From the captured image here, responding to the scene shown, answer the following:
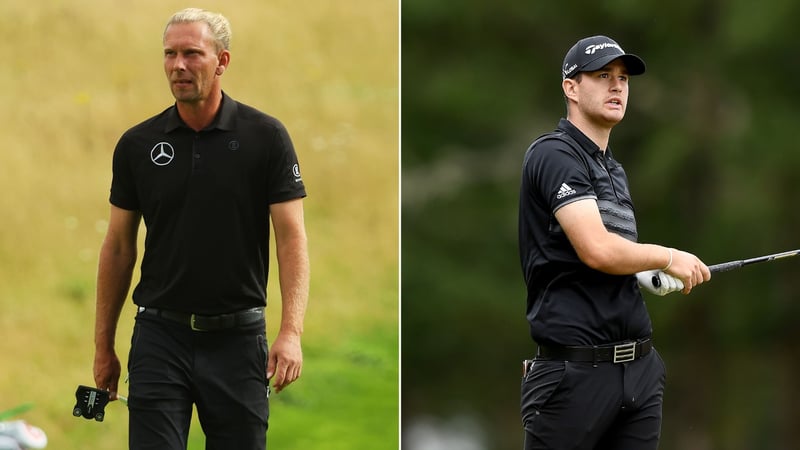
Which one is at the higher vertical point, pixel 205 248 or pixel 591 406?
pixel 205 248

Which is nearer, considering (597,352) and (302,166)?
(597,352)

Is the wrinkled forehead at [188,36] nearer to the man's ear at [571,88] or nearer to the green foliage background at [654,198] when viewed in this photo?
the man's ear at [571,88]

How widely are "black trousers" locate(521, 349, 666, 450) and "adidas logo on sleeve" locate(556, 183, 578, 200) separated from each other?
451 millimetres

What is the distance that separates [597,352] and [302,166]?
156cm

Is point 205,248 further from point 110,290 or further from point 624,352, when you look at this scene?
point 624,352

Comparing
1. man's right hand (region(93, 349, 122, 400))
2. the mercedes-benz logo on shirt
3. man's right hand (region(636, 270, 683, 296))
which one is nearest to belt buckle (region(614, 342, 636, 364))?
man's right hand (region(636, 270, 683, 296))

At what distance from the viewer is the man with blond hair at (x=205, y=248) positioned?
439 centimetres

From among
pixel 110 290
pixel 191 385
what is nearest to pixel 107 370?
pixel 110 290

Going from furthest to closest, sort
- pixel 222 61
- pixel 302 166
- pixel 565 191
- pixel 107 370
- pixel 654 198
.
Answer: pixel 654 198
pixel 302 166
pixel 107 370
pixel 222 61
pixel 565 191

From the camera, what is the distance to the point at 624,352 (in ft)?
13.4

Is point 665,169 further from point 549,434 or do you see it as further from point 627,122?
point 549,434

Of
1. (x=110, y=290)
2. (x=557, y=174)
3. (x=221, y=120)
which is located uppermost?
(x=221, y=120)

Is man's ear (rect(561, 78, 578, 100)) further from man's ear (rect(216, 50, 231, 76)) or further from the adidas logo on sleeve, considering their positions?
man's ear (rect(216, 50, 231, 76))

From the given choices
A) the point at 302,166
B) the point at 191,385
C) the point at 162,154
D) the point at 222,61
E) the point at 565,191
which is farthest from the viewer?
the point at 302,166
